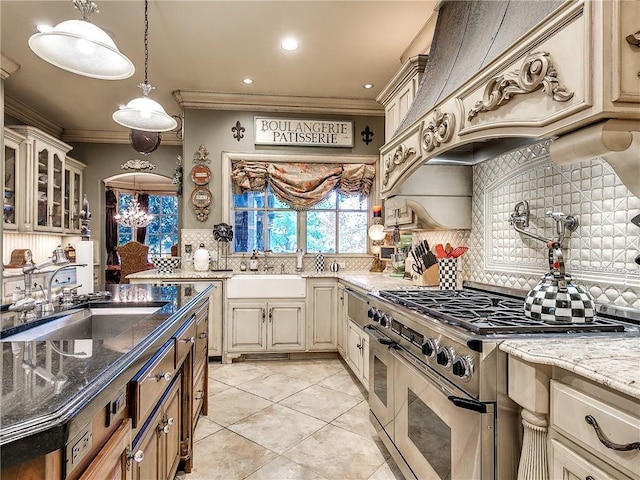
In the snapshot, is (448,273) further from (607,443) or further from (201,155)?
(201,155)

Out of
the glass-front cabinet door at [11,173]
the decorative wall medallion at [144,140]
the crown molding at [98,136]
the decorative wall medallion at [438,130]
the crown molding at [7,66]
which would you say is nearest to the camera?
the decorative wall medallion at [438,130]

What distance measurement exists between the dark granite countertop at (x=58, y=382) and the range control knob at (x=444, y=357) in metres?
1.01

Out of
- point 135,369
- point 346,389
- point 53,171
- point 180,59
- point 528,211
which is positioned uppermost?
point 180,59

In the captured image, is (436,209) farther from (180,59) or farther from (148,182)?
(148,182)

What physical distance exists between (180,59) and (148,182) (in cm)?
605

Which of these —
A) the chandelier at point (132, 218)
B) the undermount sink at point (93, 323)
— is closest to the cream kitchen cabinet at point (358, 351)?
the undermount sink at point (93, 323)

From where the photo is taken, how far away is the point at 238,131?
4.49m

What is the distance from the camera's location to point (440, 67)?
203 cm

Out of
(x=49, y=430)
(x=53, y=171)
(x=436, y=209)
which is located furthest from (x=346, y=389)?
(x=53, y=171)

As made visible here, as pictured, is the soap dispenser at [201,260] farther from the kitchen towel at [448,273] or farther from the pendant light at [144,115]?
the kitchen towel at [448,273]

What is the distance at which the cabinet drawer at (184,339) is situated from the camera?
1.64 metres

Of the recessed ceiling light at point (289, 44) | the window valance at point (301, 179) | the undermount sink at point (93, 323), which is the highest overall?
the recessed ceiling light at point (289, 44)

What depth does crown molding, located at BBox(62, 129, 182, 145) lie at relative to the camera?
5.96m

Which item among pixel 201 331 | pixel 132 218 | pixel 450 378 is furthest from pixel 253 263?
pixel 132 218
